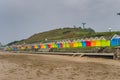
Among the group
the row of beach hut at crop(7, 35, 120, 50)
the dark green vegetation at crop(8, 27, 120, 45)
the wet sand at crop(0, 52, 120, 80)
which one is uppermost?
the dark green vegetation at crop(8, 27, 120, 45)

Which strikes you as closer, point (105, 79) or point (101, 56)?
point (105, 79)

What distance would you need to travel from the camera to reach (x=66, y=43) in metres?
50.7

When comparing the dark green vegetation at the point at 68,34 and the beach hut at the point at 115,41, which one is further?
the dark green vegetation at the point at 68,34

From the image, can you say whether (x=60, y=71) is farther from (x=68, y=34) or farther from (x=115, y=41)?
(x=68, y=34)

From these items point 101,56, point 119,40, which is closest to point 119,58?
point 101,56

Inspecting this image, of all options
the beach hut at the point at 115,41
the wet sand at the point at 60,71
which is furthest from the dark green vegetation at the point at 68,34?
the wet sand at the point at 60,71

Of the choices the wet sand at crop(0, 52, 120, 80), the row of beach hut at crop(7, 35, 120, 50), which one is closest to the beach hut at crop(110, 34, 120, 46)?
the row of beach hut at crop(7, 35, 120, 50)

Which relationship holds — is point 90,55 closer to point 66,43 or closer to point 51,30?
point 66,43

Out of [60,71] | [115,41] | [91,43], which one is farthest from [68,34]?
[60,71]

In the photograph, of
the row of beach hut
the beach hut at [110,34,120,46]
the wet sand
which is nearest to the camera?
the wet sand

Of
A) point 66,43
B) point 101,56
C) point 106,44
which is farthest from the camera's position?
point 66,43

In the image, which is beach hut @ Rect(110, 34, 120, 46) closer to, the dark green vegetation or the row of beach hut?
the row of beach hut

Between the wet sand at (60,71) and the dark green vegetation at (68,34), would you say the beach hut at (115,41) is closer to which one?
the wet sand at (60,71)

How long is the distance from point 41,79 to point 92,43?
28.8 metres
